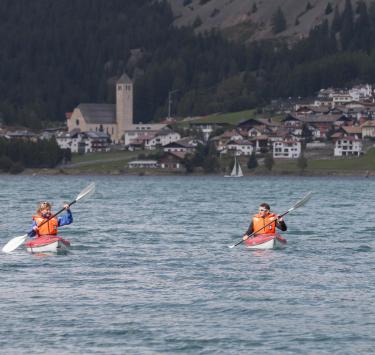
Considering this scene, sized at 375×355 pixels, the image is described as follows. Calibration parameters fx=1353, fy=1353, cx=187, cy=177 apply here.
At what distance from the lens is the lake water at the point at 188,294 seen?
116 feet

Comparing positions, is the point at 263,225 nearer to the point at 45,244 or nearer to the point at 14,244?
the point at 45,244

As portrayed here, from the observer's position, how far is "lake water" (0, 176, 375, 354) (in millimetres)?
35281

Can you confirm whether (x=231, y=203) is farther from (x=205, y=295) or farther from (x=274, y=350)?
(x=274, y=350)

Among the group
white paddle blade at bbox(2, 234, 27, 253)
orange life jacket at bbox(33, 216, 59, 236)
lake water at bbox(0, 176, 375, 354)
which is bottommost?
lake water at bbox(0, 176, 375, 354)

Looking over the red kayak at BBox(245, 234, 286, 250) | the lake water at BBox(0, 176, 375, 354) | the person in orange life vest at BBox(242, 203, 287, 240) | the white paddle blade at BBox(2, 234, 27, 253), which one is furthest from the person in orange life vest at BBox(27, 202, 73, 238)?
the red kayak at BBox(245, 234, 286, 250)

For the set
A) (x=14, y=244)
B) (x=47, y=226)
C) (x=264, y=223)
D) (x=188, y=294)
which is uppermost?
(x=264, y=223)

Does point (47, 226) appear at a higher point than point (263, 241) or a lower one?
higher

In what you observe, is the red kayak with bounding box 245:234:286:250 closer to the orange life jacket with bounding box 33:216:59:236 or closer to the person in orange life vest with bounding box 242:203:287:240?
the person in orange life vest with bounding box 242:203:287:240

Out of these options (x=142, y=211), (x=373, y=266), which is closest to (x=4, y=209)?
(x=142, y=211)

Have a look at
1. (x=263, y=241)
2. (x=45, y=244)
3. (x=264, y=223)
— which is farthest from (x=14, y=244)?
(x=264, y=223)

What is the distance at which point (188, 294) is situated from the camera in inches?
1677

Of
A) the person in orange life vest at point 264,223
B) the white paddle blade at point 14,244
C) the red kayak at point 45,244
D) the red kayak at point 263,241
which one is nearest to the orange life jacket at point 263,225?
the person in orange life vest at point 264,223

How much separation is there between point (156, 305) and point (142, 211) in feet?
180

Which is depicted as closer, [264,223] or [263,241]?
[263,241]
